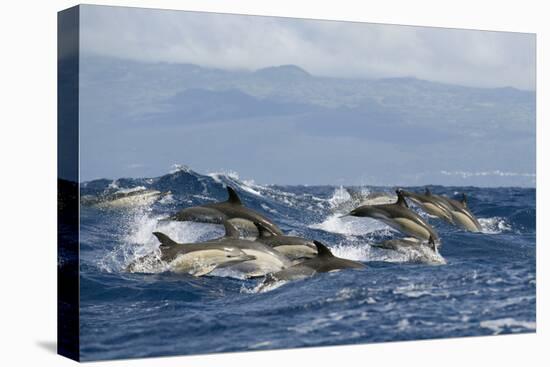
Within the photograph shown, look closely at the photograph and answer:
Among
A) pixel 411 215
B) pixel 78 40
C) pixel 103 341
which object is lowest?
pixel 103 341

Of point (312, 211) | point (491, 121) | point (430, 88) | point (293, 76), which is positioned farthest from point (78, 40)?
point (491, 121)

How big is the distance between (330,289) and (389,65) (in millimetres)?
3237

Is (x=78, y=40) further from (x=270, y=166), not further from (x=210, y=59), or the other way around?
(x=270, y=166)

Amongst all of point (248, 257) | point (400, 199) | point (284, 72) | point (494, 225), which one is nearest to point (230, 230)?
point (248, 257)

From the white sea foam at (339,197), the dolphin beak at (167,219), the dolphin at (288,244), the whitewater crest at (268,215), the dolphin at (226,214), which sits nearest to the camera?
the whitewater crest at (268,215)

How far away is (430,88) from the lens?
52.7ft

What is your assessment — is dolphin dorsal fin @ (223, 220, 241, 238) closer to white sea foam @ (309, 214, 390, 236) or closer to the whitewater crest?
the whitewater crest

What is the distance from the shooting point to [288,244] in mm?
15086

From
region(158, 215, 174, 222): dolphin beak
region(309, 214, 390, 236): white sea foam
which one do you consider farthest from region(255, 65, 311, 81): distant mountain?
region(158, 215, 174, 222): dolphin beak

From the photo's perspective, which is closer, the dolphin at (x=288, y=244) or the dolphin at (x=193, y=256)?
the dolphin at (x=193, y=256)

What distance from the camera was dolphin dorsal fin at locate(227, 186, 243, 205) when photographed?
1473cm

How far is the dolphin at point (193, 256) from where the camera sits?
14.3m

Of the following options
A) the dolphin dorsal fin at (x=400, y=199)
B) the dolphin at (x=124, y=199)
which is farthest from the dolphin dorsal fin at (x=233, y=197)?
the dolphin dorsal fin at (x=400, y=199)

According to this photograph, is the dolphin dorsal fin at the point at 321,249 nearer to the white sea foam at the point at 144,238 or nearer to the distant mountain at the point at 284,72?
the white sea foam at the point at 144,238
